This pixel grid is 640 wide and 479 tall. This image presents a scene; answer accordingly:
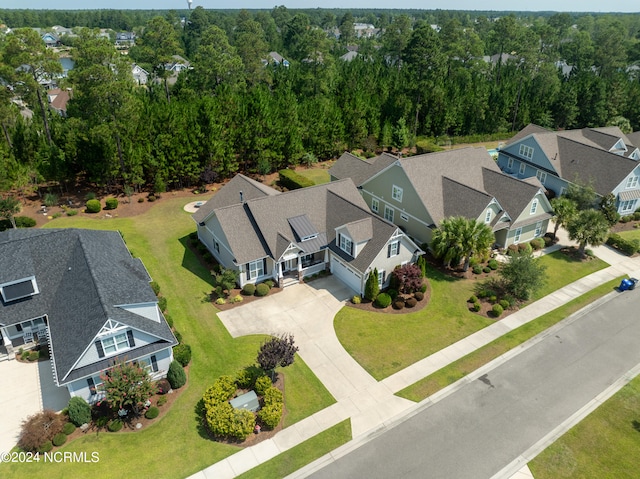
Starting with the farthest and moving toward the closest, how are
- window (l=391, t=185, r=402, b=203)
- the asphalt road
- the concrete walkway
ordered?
window (l=391, t=185, r=402, b=203), the concrete walkway, the asphalt road

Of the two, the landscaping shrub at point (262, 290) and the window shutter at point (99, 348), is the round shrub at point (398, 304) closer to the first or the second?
the landscaping shrub at point (262, 290)

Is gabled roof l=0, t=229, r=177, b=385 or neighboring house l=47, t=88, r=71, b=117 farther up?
neighboring house l=47, t=88, r=71, b=117

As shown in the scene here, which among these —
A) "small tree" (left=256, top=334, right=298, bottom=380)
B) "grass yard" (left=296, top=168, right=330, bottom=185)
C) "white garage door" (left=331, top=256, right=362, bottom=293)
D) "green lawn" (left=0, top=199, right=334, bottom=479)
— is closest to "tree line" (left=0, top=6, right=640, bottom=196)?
"grass yard" (left=296, top=168, right=330, bottom=185)

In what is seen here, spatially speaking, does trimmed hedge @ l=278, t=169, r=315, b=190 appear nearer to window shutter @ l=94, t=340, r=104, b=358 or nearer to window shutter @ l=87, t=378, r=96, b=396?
window shutter @ l=94, t=340, r=104, b=358

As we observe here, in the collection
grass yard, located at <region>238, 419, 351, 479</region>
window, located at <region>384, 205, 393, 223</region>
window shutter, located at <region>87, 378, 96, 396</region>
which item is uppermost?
window, located at <region>384, 205, 393, 223</region>

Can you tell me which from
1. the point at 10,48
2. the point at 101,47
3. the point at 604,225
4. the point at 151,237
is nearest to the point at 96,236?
the point at 151,237

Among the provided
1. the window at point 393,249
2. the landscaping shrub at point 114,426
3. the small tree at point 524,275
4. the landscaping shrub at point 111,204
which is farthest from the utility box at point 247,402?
the landscaping shrub at point 111,204

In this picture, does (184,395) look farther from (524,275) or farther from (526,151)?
(526,151)
